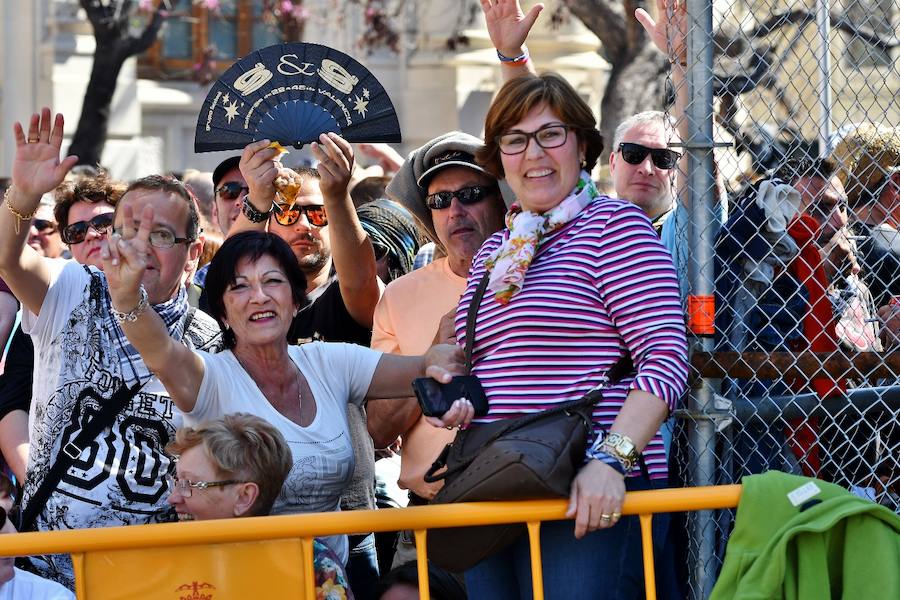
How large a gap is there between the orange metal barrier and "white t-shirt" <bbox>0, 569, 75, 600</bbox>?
1.08 feet

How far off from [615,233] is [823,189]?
3.27 feet

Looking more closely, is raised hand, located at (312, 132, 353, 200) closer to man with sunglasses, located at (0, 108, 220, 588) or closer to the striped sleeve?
man with sunglasses, located at (0, 108, 220, 588)

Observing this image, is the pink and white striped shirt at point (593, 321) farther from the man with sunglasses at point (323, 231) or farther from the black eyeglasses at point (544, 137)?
the man with sunglasses at point (323, 231)

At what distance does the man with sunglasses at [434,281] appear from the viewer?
4289mm

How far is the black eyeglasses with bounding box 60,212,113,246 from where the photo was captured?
4973 mm

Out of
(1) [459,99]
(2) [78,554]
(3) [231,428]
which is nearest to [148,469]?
(3) [231,428]

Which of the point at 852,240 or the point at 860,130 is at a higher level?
the point at 860,130

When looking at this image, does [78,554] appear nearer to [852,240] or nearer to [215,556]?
[215,556]

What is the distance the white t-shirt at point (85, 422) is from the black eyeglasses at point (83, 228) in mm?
955

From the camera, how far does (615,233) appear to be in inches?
130

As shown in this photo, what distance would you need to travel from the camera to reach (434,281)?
441 centimetres

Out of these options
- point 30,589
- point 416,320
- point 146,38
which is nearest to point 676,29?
point 416,320

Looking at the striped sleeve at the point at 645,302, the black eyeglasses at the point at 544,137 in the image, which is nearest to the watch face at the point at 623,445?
Result: the striped sleeve at the point at 645,302

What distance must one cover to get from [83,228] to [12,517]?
1.30m
